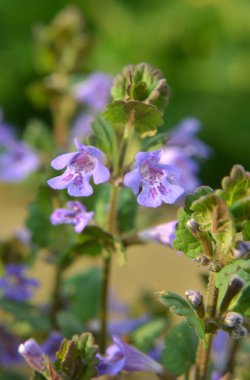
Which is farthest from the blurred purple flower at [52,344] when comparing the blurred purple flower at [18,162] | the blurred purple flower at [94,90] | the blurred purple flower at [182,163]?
the blurred purple flower at [94,90]

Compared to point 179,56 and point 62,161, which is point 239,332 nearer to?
point 62,161

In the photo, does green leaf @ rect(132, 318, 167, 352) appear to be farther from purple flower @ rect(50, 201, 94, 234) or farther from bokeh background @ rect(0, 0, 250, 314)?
bokeh background @ rect(0, 0, 250, 314)

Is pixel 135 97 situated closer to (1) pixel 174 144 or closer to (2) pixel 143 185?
(2) pixel 143 185

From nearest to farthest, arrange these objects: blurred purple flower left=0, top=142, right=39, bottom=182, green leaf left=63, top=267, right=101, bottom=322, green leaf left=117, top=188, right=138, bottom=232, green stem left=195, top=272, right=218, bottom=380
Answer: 1. green stem left=195, top=272, right=218, bottom=380
2. green leaf left=117, top=188, right=138, bottom=232
3. green leaf left=63, top=267, right=101, bottom=322
4. blurred purple flower left=0, top=142, right=39, bottom=182

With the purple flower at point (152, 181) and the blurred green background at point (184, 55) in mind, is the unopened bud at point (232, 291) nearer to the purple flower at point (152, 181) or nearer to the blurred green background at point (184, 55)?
the purple flower at point (152, 181)

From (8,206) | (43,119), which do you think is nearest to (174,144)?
(8,206)

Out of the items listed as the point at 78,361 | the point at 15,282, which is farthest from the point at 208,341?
the point at 15,282

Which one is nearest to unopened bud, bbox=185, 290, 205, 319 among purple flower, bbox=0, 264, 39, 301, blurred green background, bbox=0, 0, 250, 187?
purple flower, bbox=0, 264, 39, 301
